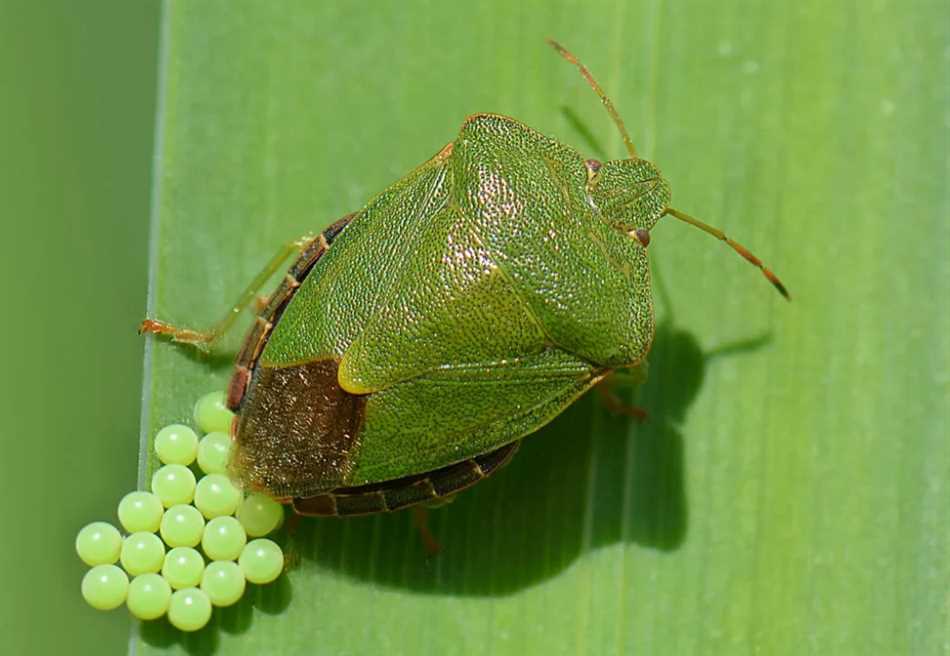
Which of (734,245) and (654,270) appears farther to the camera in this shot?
(654,270)

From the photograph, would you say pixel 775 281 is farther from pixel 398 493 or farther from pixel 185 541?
pixel 185 541

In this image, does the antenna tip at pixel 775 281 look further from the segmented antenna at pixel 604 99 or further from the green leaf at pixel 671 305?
the segmented antenna at pixel 604 99

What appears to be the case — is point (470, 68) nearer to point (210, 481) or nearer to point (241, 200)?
point (241, 200)

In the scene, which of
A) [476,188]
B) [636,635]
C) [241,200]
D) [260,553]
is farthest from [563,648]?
[241,200]

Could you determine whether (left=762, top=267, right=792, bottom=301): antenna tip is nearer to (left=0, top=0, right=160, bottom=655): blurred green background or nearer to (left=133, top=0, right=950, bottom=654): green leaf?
(left=133, top=0, right=950, bottom=654): green leaf

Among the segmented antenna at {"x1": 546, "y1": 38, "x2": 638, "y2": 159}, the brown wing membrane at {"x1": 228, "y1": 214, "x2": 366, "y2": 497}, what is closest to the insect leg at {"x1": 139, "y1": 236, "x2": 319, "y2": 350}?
the brown wing membrane at {"x1": 228, "y1": 214, "x2": 366, "y2": 497}

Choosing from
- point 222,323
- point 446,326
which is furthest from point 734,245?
point 222,323

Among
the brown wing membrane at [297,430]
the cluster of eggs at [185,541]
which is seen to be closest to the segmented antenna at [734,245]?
the brown wing membrane at [297,430]
